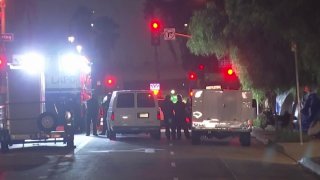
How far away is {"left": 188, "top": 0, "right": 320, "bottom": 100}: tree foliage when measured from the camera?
17336 mm

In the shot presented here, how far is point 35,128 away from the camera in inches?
790

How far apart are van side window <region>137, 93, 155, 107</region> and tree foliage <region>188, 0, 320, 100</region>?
299 centimetres

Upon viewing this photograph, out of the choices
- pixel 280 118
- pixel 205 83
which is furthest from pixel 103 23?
pixel 280 118

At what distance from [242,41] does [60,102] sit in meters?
7.63

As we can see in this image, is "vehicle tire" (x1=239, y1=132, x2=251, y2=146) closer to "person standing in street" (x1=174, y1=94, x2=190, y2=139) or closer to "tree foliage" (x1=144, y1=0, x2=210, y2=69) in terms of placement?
"person standing in street" (x1=174, y1=94, x2=190, y2=139)

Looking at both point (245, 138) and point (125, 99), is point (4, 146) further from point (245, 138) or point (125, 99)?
point (245, 138)

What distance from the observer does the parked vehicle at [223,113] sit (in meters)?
23.2

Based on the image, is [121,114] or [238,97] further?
[121,114]

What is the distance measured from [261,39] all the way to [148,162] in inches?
351

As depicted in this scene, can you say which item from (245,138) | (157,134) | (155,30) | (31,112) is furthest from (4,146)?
(155,30)

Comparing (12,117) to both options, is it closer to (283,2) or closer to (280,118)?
(283,2)

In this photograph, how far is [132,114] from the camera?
2623 centimetres

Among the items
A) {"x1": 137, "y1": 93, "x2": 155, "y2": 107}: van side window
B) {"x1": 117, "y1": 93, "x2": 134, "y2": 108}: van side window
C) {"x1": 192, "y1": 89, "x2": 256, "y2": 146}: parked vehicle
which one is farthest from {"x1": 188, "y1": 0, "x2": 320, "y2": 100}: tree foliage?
{"x1": 117, "y1": 93, "x2": 134, "y2": 108}: van side window

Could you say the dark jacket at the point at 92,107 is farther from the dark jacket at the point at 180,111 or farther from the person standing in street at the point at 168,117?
the dark jacket at the point at 180,111
